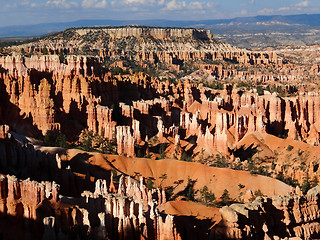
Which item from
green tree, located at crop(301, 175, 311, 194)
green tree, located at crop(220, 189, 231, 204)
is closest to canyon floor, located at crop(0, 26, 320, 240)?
green tree, located at crop(220, 189, 231, 204)

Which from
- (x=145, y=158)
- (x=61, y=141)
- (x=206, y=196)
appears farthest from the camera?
(x=61, y=141)

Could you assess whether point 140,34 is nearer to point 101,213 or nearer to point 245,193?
point 245,193

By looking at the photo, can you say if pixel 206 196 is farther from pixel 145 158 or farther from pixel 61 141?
pixel 61 141

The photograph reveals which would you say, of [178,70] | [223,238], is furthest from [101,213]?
[178,70]

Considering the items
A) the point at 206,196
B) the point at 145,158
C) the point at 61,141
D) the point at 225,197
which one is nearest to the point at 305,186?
the point at 225,197

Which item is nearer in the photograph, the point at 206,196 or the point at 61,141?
the point at 206,196

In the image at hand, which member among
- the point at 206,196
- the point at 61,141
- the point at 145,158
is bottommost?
the point at 206,196

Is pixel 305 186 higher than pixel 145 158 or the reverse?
the reverse

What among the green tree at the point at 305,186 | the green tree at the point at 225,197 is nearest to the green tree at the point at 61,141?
the green tree at the point at 225,197

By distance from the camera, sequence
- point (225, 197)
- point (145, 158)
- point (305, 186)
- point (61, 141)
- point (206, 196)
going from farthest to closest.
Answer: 1. point (61, 141)
2. point (145, 158)
3. point (305, 186)
4. point (225, 197)
5. point (206, 196)
